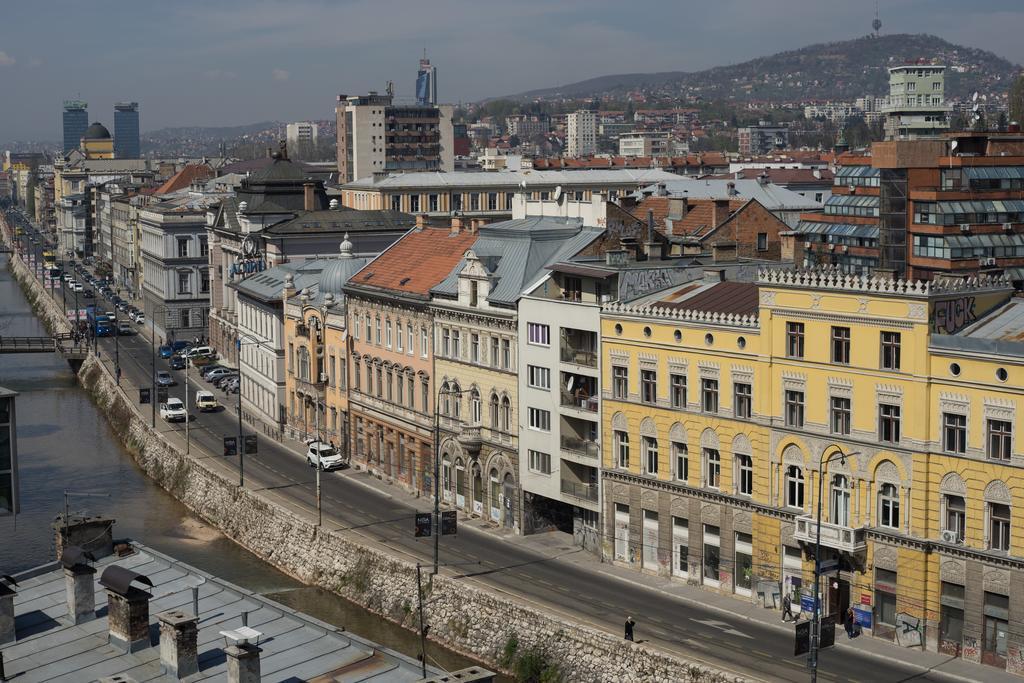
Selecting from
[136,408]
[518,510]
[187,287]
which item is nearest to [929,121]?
[187,287]

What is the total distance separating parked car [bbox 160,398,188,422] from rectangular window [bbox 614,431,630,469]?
39.9 m

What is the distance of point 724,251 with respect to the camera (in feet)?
236

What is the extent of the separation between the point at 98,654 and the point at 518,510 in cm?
3599

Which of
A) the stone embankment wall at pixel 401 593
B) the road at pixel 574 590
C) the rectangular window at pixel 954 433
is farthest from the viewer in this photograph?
the rectangular window at pixel 954 433

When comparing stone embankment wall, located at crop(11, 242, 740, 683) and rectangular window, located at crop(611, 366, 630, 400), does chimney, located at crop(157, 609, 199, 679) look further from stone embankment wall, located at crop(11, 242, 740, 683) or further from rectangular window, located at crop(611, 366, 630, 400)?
rectangular window, located at crop(611, 366, 630, 400)

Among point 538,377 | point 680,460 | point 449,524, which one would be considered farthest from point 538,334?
point 449,524

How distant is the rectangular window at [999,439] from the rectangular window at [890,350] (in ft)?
13.4

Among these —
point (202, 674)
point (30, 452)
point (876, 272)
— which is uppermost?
point (876, 272)

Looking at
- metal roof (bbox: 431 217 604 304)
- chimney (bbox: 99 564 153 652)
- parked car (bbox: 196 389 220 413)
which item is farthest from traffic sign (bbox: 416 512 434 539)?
parked car (bbox: 196 389 220 413)

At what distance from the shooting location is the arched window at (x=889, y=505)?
2068 inches

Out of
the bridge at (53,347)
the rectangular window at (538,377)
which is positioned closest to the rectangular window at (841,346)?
the rectangular window at (538,377)

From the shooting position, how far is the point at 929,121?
170 m

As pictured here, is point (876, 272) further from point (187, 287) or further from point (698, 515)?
point (187, 287)

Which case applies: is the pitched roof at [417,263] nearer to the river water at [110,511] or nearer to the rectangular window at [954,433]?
the river water at [110,511]
